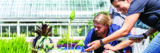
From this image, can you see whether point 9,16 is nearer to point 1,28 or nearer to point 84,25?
point 1,28

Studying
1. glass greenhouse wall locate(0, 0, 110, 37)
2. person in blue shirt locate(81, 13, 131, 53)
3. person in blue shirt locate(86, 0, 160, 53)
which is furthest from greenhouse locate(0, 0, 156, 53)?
person in blue shirt locate(86, 0, 160, 53)

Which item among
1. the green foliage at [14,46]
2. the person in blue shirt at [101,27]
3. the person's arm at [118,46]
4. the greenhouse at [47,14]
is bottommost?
the greenhouse at [47,14]

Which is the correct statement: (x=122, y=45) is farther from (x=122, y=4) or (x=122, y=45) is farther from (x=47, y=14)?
(x=47, y=14)

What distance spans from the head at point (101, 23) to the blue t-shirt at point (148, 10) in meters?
0.46

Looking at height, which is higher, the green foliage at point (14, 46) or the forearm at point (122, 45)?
the forearm at point (122, 45)

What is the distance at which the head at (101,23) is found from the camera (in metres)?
2.76

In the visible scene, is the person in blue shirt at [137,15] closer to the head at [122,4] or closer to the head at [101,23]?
the head at [122,4]

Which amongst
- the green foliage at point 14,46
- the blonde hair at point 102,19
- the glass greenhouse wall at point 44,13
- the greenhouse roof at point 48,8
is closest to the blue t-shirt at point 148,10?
the blonde hair at point 102,19

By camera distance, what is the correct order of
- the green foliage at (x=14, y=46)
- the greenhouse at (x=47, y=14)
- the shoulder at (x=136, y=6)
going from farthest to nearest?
the greenhouse at (x=47, y=14) → the green foliage at (x=14, y=46) → the shoulder at (x=136, y=6)

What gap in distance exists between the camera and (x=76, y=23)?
46.3ft

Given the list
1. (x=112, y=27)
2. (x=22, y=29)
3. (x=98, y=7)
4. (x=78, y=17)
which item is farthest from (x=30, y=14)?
(x=112, y=27)

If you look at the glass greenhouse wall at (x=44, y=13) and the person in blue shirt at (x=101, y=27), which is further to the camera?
the glass greenhouse wall at (x=44, y=13)

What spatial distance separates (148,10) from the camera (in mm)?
2377

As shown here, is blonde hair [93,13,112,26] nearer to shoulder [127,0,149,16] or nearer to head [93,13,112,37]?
head [93,13,112,37]
